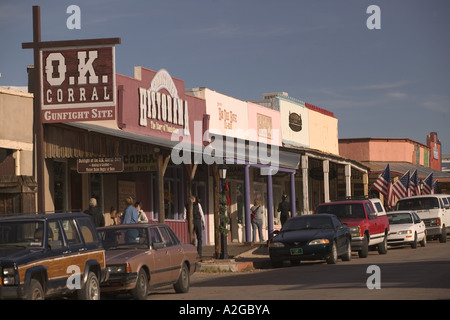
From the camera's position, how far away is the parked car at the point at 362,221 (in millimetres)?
28375

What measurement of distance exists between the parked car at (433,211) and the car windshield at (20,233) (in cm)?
2495

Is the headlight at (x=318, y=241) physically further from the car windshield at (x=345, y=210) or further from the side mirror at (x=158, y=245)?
the side mirror at (x=158, y=245)

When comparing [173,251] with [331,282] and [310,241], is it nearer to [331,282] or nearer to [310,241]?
[331,282]

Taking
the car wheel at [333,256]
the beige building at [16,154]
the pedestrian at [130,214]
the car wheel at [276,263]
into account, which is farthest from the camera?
the car wheel at [276,263]

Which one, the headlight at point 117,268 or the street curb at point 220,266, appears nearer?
the headlight at point 117,268

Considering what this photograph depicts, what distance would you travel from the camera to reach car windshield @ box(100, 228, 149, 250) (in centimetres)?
1710

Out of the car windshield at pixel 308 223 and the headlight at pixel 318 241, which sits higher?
the car windshield at pixel 308 223

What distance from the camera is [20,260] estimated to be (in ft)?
43.5

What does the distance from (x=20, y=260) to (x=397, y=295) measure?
20.4 ft

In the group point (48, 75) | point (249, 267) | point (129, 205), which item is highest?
point (48, 75)

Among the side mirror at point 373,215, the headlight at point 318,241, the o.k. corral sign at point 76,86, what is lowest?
the headlight at point 318,241

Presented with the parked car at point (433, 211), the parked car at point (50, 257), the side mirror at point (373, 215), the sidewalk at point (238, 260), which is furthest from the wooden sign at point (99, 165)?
the parked car at point (433, 211)

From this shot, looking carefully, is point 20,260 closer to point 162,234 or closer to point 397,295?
point 162,234
